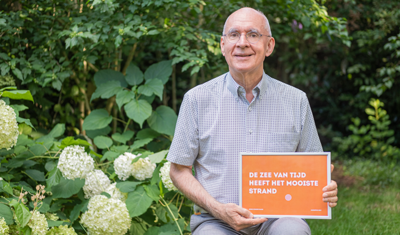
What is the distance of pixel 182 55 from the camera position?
2590 millimetres

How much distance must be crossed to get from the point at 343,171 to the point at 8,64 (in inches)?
138

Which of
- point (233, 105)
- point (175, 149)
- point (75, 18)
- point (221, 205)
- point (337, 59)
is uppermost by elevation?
point (75, 18)

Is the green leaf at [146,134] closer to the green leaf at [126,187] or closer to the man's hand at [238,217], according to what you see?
the green leaf at [126,187]

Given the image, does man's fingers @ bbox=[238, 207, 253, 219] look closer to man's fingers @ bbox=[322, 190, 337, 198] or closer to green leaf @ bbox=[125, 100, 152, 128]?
man's fingers @ bbox=[322, 190, 337, 198]

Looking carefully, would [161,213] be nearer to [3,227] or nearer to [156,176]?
[156,176]

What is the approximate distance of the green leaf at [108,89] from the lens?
2.62 metres

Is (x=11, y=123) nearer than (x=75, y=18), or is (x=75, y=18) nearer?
(x=11, y=123)

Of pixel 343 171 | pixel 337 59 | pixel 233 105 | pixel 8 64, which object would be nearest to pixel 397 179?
pixel 343 171

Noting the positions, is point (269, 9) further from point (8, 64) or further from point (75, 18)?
point (8, 64)

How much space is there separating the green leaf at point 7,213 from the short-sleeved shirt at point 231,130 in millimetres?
749

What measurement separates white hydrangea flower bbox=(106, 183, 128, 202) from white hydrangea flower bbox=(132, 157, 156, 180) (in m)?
0.13

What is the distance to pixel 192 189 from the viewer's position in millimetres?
1576

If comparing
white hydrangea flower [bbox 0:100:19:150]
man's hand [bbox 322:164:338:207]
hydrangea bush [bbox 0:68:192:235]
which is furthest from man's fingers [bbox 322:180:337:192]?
white hydrangea flower [bbox 0:100:19:150]

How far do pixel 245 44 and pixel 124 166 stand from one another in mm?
1022
